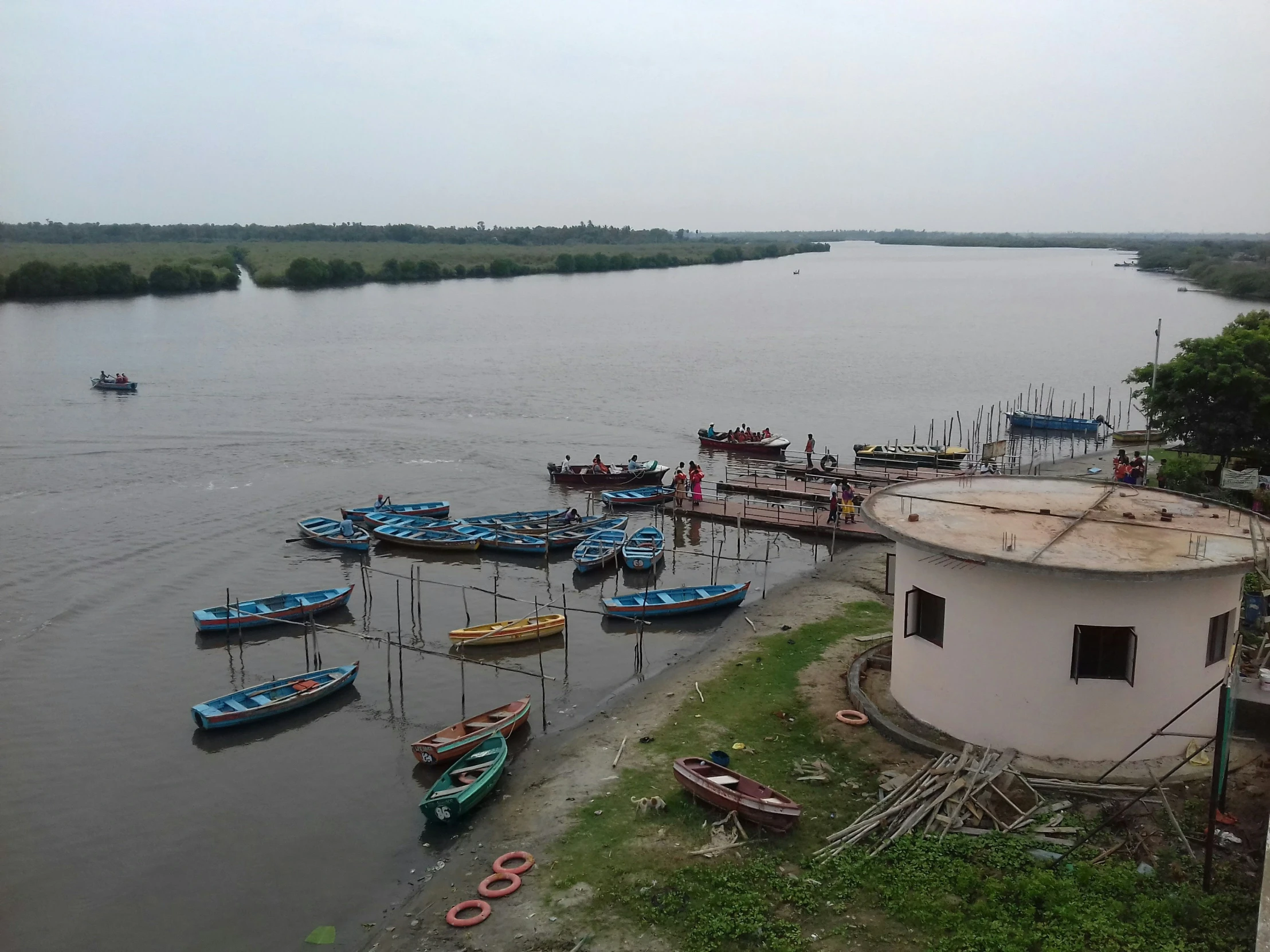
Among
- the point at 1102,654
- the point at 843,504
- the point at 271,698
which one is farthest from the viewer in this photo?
the point at 843,504

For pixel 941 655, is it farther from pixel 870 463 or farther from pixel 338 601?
pixel 870 463

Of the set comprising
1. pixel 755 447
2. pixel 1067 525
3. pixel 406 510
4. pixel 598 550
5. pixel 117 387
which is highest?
pixel 1067 525

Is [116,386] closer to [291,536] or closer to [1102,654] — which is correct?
[291,536]

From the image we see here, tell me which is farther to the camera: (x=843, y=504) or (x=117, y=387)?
(x=117, y=387)

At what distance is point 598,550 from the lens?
2886cm

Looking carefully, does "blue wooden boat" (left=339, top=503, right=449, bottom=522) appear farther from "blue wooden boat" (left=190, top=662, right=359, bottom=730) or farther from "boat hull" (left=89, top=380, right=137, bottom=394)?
"boat hull" (left=89, top=380, right=137, bottom=394)

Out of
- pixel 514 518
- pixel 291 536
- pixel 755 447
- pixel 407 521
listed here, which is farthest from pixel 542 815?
pixel 755 447

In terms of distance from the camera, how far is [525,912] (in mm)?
12102

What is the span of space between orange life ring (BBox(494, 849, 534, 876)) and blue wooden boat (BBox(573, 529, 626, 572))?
14.8m

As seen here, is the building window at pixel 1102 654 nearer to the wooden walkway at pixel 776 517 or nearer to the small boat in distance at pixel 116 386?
the wooden walkway at pixel 776 517

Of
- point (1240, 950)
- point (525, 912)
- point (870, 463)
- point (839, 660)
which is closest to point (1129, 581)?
point (1240, 950)

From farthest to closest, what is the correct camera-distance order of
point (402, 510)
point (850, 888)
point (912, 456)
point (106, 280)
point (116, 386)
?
1. point (106, 280)
2. point (116, 386)
3. point (912, 456)
4. point (402, 510)
5. point (850, 888)

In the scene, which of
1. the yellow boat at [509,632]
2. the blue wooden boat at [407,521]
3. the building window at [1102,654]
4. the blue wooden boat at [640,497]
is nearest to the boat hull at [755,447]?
the blue wooden boat at [640,497]

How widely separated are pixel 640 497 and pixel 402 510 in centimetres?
822
